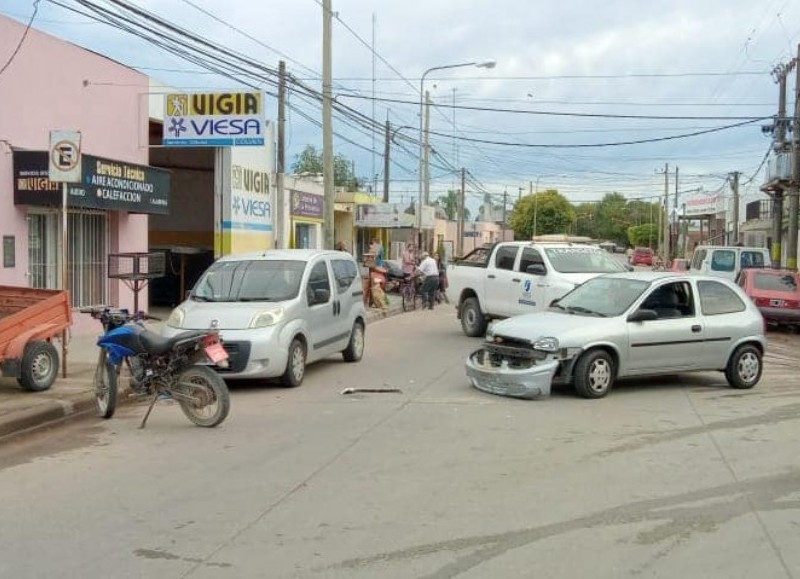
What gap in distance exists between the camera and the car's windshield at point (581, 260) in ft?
52.0

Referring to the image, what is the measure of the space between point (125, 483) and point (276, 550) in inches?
81.5

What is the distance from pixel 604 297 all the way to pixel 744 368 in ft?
6.79

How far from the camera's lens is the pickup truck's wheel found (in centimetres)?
1772

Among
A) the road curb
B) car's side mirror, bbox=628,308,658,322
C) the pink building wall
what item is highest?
the pink building wall

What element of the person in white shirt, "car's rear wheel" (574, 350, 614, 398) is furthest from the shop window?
the person in white shirt

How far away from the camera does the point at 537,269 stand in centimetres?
1581

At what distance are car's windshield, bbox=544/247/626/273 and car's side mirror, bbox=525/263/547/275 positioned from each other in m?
0.20

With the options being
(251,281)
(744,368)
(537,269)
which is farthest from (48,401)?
(537,269)

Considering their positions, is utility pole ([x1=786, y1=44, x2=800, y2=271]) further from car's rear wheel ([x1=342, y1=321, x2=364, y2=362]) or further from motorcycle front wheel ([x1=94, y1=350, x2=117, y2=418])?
motorcycle front wheel ([x1=94, y1=350, x2=117, y2=418])

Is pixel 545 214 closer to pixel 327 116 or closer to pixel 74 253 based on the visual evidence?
pixel 327 116

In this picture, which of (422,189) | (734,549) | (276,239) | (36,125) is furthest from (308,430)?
(422,189)

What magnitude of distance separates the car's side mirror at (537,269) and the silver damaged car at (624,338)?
3.73 meters

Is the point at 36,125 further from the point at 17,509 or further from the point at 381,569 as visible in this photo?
the point at 381,569

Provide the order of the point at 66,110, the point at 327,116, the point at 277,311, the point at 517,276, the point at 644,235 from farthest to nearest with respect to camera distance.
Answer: the point at 644,235, the point at 327,116, the point at 517,276, the point at 66,110, the point at 277,311
